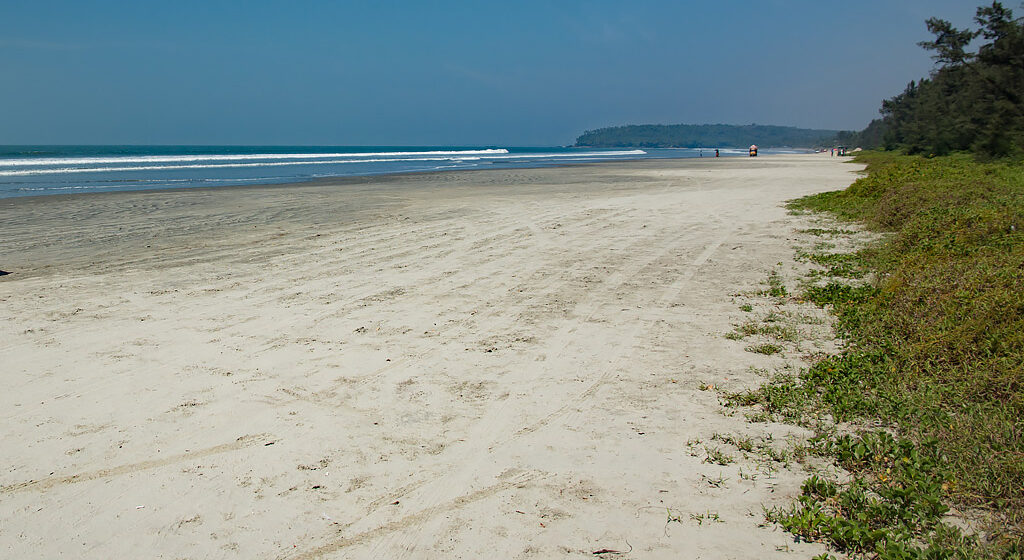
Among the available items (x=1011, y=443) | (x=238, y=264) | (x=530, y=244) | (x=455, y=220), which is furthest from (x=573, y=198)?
(x=1011, y=443)

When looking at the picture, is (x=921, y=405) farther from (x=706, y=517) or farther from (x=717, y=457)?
(x=706, y=517)

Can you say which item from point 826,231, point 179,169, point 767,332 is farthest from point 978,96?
point 179,169

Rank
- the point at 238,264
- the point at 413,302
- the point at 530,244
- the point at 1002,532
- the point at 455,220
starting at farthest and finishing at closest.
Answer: the point at 455,220
the point at 530,244
the point at 238,264
the point at 413,302
the point at 1002,532

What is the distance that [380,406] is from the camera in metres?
4.50

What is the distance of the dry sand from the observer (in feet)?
10.3

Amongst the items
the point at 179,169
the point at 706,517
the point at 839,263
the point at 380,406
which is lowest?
the point at 706,517

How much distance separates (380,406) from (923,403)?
139 inches

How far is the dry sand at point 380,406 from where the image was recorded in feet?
10.3

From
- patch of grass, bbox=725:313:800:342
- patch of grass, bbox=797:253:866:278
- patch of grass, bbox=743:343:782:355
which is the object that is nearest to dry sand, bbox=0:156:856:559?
patch of grass, bbox=743:343:782:355

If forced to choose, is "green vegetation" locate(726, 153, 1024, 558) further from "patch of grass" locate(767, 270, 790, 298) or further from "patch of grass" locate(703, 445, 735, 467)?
"patch of grass" locate(703, 445, 735, 467)

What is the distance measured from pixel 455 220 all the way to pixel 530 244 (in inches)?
144

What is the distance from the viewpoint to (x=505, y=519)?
3191 mm

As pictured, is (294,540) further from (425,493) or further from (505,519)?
(505,519)

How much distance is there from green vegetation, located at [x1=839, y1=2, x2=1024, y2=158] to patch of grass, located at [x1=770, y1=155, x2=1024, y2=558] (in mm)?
26989
